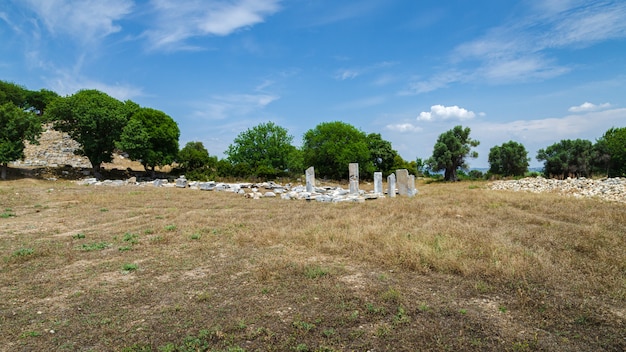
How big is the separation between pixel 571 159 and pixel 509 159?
250 inches

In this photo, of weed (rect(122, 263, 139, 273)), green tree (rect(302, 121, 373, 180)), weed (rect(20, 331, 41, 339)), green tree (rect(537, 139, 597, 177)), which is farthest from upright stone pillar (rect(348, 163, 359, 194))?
green tree (rect(537, 139, 597, 177))

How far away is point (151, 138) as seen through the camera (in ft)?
110

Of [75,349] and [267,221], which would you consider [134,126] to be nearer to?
[267,221]

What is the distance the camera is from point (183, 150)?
123 feet

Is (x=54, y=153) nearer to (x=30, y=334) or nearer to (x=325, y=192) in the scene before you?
(x=325, y=192)

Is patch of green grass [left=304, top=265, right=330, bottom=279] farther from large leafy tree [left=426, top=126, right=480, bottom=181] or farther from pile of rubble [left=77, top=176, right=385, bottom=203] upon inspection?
large leafy tree [left=426, top=126, right=480, bottom=181]

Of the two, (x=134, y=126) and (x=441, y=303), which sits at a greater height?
(x=134, y=126)

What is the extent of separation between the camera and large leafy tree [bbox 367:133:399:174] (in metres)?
47.8

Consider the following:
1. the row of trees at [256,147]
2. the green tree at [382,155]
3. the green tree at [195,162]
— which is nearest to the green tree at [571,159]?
the row of trees at [256,147]

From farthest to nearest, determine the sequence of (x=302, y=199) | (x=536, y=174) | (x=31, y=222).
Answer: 1. (x=536, y=174)
2. (x=302, y=199)
3. (x=31, y=222)

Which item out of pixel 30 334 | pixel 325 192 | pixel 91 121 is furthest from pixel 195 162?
pixel 30 334

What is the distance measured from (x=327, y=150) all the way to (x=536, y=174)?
82.8ft

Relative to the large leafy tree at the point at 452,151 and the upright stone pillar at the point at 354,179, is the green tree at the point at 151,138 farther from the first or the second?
the large leafy tree at the point at 452,151

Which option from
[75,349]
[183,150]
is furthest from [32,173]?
[75,349]
